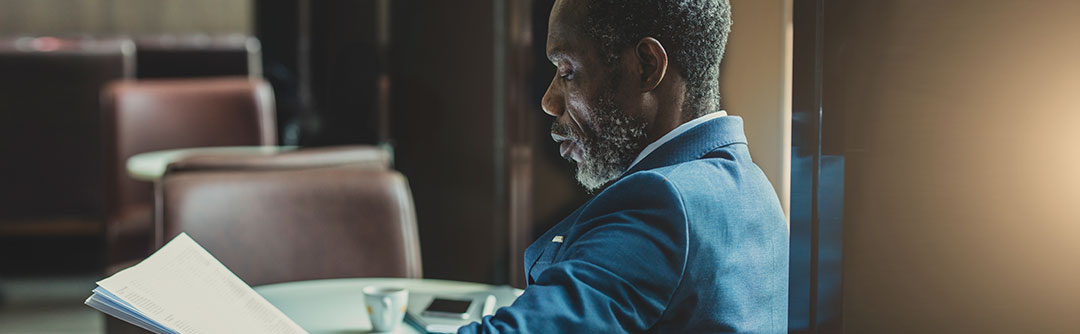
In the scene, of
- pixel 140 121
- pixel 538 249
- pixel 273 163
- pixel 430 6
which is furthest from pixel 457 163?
pixel 538 249

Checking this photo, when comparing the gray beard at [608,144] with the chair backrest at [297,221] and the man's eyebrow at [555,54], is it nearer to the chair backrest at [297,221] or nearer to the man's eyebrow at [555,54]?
the man's eyebrow at [555,54]

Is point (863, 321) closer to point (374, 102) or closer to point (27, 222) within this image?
point (374, 102)

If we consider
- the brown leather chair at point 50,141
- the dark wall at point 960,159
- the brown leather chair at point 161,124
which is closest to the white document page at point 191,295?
the dark wall at point 960,159

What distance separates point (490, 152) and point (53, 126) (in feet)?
7.32

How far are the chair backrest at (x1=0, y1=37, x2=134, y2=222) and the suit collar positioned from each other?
154 inches

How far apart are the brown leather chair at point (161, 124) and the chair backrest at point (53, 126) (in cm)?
81

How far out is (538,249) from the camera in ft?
2.36

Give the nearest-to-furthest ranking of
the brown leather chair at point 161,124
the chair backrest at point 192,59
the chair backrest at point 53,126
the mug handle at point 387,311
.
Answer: the mug handle at point 387,311, the brown leather chair at point 161,124, the chair backrest at point 53,126, the chair backrest at point 192,59

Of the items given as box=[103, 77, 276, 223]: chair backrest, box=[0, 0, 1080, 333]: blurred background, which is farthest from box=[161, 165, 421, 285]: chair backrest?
box=[103, 77, 276, 223]: chair backrest

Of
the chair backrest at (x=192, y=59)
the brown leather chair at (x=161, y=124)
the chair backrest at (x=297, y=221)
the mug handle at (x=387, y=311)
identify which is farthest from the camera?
the chair backrest at (x=192, y=59)

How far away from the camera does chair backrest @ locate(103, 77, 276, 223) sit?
10.5ft

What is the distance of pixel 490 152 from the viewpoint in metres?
2.74

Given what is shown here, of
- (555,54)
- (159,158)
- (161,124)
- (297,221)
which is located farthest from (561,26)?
(161,124)

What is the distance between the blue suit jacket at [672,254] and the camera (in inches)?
24.7
